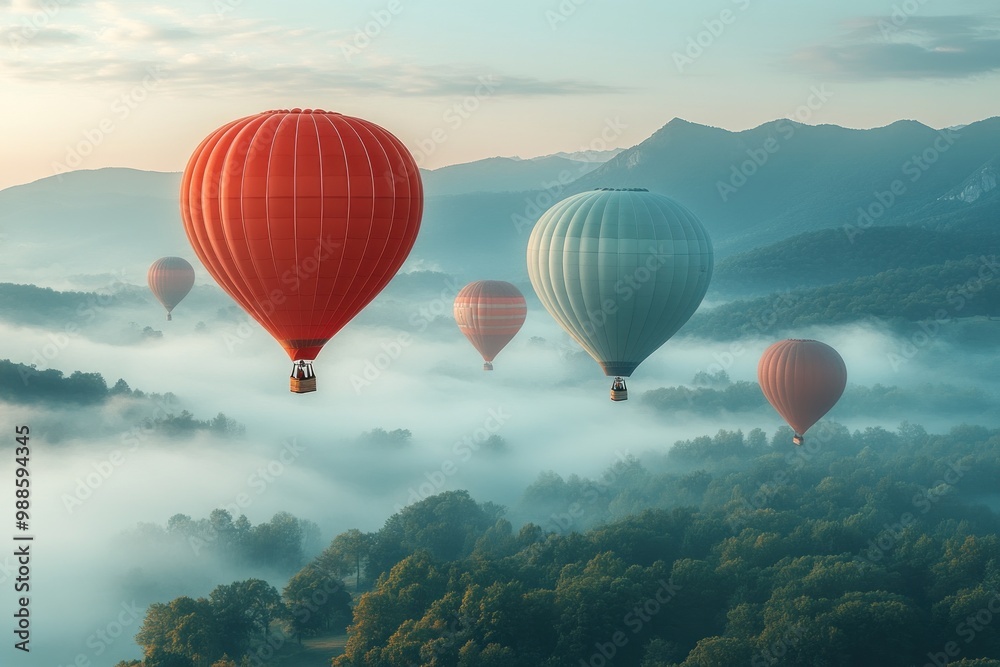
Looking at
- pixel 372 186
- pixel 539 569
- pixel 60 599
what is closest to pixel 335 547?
pixel 539 569

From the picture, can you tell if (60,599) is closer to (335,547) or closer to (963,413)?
(335,547)

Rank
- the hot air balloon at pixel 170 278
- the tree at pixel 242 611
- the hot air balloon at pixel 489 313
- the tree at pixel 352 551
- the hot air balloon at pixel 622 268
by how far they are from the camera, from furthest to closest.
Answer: the hot air balloon at pixel 170 278
the hot air balloon at pixel 489 313
the tree at pixel 352 551
the tree at pixel 242 611
the hot air balloon at pixel 622 268

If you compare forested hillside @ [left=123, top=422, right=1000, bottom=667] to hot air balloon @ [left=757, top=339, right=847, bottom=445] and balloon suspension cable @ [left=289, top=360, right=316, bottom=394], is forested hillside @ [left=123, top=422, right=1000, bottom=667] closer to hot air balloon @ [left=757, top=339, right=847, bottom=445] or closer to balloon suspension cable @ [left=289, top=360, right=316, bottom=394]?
hot air balloon @ [left=757, top=339, right=847, bottom=445]

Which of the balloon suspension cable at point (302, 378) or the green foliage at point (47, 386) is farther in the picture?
the green foliage at point (47, 386)

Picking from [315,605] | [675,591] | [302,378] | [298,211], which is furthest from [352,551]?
[298,211]

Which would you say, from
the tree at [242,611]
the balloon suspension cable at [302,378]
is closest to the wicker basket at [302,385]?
the balloon suspension cable at [302,378]

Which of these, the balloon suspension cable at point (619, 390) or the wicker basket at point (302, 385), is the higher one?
the wicker basket at point (302, 385)

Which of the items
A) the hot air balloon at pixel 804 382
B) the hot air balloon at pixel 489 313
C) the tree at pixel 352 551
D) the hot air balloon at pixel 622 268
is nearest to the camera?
the hot air balloon at pixel 622 268

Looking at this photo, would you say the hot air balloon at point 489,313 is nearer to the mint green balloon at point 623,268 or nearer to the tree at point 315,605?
the tree at point 315,605
